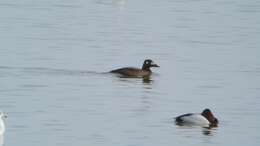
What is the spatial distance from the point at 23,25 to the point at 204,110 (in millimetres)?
15506

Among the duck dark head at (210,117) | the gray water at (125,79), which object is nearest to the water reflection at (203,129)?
the gray water at (125,79)

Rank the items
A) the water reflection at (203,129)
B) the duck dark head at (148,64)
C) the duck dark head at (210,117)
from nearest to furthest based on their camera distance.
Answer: the water reflection at (203,129) → the duck dark head at (210,117) → the duck dark head at (148,64)

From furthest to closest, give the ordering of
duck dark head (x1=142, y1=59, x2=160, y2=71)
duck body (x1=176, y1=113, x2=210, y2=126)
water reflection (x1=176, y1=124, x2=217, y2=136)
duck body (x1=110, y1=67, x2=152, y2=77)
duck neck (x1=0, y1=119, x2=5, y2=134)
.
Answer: duck dark head (x1=142, y1=59, x2=160, y2=71), duck body (x1=110, y1=67, x2=152, y2=77), duck body (x1=176, y1=113, x2=210, y2=126), water reflection (x1=176, y1=124, x2=217, y2=136), duck neck (x1=0, y1=119, x2=5, y2=134)

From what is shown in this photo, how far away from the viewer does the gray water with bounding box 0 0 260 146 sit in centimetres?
2311

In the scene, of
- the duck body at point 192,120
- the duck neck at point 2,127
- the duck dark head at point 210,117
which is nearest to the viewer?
the duck neck at point 2,127

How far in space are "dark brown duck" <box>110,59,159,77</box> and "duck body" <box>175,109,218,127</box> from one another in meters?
6.28

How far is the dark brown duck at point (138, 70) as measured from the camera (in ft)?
101

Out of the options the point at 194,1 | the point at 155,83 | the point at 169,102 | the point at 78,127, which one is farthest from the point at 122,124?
the point at 194,1

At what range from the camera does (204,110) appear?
81.3ft

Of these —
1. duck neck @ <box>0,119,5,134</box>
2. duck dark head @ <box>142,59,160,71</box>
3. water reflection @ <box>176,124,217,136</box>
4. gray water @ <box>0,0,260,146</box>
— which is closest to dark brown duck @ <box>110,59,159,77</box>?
duck dark head @ <box>142,59,160,71</box>

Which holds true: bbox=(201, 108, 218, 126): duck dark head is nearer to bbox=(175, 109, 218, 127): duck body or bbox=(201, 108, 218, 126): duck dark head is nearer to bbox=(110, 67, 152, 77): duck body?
bbox=(175, 109, 218, 127): duck body

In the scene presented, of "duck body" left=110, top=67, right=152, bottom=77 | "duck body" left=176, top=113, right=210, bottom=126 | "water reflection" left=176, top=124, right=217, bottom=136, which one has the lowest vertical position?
"water reflection" left=176, top=124, right=217, bottom=136

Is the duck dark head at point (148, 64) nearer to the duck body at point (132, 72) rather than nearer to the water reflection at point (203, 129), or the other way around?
the duck body at point (132, 72)

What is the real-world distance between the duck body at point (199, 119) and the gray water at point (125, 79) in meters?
0.16
